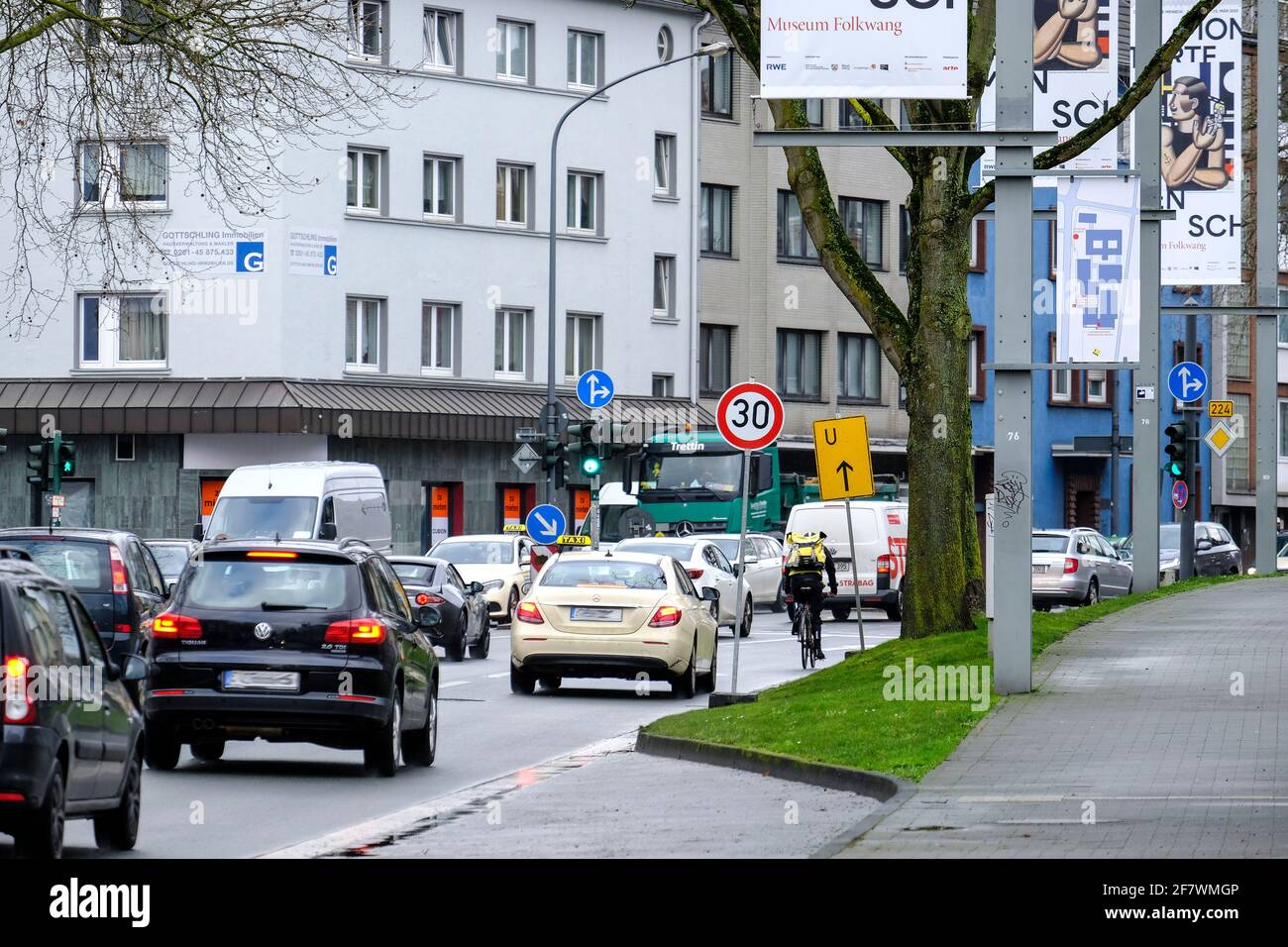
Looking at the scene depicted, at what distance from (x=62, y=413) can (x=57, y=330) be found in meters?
2.06

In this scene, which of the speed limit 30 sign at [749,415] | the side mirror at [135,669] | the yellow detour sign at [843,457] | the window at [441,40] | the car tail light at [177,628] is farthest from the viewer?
the window at [441,40]

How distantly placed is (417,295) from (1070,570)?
17225mm

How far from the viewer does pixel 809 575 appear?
29406 mm

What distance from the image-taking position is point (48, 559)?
20.6m

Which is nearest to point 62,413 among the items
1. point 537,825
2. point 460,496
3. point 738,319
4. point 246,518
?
point 460,496

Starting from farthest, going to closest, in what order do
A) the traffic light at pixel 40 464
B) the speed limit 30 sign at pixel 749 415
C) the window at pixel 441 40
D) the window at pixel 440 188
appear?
the window at pixel 440 188 → the window at pixel 441 40 → the traffic light at pixel 40 464 → the speed limit 30 sign at pixel 749 415

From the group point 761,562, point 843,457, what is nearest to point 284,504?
point 761,562

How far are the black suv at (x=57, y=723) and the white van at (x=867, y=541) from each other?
29688 millimetres

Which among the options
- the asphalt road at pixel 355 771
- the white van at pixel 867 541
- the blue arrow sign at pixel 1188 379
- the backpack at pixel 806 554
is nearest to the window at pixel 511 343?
the white van at pixel 867 541

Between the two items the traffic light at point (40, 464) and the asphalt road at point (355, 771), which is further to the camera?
the traffic light at point (40, 464)

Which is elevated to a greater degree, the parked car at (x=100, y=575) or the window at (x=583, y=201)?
the window at (x=583, y=201)

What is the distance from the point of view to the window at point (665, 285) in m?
60.4

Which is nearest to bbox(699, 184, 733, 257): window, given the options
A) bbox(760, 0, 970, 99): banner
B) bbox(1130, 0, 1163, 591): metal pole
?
bbox(1130, 0, 1163, 591): metal pole

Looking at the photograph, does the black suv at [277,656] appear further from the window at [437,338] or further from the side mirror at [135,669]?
the window at [437,338]
